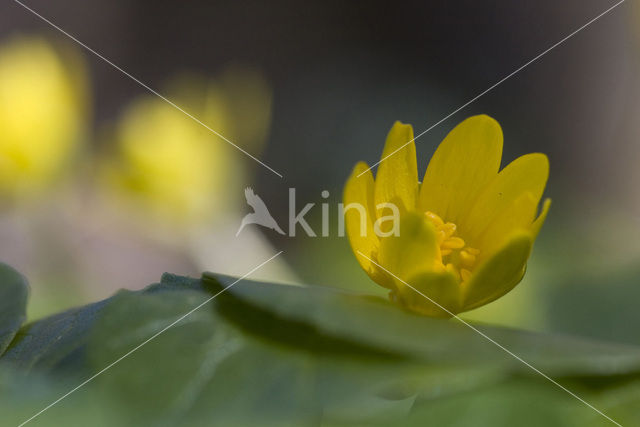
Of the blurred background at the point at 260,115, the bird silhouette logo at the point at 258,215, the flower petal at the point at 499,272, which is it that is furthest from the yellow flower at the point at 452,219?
the bird silhouette logo at the point at 258,215

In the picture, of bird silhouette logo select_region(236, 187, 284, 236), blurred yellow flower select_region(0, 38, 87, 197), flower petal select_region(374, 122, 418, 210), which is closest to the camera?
flower petal select_region(374, 122, 418, 210)

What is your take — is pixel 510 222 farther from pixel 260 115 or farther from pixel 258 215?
pixel 260 115

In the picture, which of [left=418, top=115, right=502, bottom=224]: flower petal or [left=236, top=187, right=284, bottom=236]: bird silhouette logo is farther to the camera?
[left=236, top=187, right=284, bottom=236]: bird silhouette logo

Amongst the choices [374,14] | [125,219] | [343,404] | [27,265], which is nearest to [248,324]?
[343,404]

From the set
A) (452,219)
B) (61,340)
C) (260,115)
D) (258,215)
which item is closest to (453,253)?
(452,219)

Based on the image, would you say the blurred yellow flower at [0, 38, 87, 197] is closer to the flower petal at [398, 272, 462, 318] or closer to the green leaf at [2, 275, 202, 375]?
the green leaf at [2, 275, 202, 375]

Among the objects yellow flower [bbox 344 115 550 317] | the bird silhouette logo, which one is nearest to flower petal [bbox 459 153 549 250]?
yellow flower [bbox 344 115 550 317]

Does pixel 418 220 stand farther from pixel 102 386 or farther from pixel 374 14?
pixel 374 14
